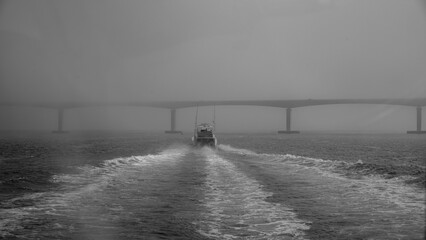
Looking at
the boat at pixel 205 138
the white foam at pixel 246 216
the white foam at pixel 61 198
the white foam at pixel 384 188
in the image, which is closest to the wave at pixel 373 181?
the white foam at pixel 384 188

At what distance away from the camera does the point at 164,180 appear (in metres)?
21.6

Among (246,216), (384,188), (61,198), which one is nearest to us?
(246,216)

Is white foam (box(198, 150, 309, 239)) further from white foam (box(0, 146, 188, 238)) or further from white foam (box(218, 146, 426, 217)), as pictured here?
white foam (box(0, 146, 188, 238))

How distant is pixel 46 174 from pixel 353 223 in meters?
16.3

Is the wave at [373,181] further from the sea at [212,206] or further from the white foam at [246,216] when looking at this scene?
the white foam at [246,216]

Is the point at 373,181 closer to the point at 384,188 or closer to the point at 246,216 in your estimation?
the point at 384,188

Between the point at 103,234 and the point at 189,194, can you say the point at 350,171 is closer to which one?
the point at 189,194

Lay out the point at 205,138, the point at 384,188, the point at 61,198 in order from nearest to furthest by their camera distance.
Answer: the point at 61,198 < the point at 384,188 < the point at 205,138

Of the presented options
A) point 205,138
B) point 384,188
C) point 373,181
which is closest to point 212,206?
point 384,188

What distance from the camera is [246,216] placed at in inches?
509

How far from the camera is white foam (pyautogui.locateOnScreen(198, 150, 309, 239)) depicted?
11.0 metres

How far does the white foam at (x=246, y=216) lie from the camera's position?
11008mm

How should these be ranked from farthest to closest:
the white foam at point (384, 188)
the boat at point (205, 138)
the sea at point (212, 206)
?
the boat at point (205, 138) → the white foam at point (384, 188) → the sea at point (212, 206)

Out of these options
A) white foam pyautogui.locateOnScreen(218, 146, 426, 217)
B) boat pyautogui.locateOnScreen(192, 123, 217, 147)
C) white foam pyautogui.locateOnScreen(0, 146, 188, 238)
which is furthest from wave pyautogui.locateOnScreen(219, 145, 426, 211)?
boat pyautogui.locateOnScreen(192, 123, 217, 147)
